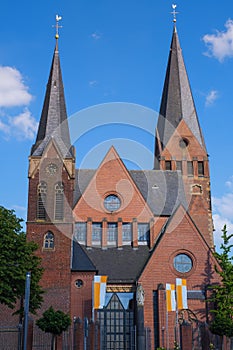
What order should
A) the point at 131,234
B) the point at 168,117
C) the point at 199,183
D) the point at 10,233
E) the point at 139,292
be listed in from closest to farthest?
1. the point at 10,233
2. the point at 139,292
3. the point at 131,234
4. the point at 199,183
5. the point at 168,117

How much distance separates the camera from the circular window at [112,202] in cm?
4511

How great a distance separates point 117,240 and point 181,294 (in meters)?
8.48

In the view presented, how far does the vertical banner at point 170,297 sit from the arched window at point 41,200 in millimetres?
10691

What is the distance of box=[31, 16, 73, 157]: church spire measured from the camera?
132 ft

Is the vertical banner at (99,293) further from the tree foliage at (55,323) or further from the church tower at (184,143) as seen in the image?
the church tower at (184,143)

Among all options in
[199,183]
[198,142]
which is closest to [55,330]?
[199,183]

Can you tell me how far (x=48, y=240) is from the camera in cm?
3716

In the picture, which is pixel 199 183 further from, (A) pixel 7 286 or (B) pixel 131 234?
(A) pixel 7 286

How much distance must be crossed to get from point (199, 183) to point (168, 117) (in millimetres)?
9059

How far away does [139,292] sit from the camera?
3625cm

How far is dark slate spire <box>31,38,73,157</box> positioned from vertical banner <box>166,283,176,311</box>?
12.9 meters

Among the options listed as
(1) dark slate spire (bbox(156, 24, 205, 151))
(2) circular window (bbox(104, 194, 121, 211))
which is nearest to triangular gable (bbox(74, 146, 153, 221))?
(2) circular window (bbox(104, 194, 121, 211))

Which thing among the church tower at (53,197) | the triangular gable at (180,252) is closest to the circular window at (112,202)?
the triangular gable at (180,252)

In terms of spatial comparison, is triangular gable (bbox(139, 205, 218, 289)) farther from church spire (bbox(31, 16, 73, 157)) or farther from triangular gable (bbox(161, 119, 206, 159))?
triangular gable (bbox(161, 119, 206, 159))
